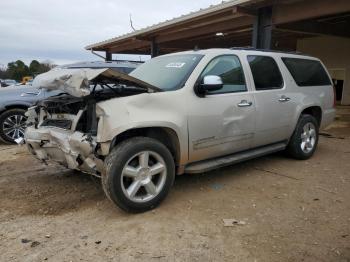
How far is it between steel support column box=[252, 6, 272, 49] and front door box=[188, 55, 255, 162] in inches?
187

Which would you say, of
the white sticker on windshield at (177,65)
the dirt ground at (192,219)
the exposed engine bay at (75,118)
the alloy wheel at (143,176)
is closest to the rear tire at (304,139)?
the dirt ground at (192,219)

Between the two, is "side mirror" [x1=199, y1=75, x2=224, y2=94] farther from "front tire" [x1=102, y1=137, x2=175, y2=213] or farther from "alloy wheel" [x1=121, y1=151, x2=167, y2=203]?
"alloy wheel" [x1=121, y1=151, x2=167, y2=203]

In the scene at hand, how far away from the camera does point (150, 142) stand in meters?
3.77

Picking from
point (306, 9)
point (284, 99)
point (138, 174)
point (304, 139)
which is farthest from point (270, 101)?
point (306, 9)

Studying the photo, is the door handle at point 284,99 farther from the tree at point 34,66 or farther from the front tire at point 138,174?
the tree at point 34,66

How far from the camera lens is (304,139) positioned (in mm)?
6039

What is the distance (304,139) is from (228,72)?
87.1 inches

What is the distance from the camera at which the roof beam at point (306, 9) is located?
8032 millimetres

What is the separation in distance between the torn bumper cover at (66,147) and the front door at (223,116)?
116 centimetres

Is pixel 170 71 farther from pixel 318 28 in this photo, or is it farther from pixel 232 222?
pixel 318 28

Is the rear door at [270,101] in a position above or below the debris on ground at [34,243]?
above

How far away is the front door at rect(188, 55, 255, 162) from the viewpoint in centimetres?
419

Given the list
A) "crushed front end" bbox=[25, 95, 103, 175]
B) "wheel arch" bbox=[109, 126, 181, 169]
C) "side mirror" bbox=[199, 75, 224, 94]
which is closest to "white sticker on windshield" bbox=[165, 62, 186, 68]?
"side mirror" bbox=[199, 75, 224, 94]

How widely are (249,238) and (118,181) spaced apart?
1.38 m
